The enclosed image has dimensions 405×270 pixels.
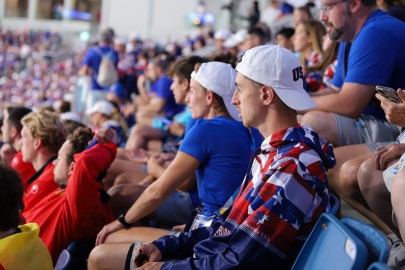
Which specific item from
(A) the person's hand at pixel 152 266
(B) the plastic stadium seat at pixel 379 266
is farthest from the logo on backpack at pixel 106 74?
(B) the plastic stadium seat at pixel 379 266

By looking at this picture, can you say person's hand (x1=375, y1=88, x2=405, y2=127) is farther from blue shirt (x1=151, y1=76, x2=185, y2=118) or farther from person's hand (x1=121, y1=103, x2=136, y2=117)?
person's hand (x1=121, y1=103, x2=136, y2=117)

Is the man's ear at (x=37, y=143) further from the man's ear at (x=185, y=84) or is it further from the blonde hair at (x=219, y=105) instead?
the blonde hair at (x=219, y=105)

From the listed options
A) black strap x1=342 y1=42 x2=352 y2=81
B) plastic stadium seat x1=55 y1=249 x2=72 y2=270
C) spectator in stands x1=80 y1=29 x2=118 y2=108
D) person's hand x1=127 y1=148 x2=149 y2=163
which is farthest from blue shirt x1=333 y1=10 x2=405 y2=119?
spectator in stands x1=80 y1=29 x2=118 y2=108

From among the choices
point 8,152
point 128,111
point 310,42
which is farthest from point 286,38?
point 128,111

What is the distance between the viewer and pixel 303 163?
229 cm

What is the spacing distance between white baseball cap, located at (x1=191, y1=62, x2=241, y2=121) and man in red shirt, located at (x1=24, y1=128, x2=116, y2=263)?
2.71 ft

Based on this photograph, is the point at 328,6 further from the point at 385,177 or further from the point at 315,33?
the point at 315,33

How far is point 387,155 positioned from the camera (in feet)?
8.80

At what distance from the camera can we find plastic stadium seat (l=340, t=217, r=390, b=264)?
1.77 m

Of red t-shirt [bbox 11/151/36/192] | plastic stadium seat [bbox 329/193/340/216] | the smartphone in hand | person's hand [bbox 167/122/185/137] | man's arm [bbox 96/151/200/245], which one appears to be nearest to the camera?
plastic stadium seat [bbox 329/193/340/216]

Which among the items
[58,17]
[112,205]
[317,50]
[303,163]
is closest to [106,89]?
→ [317,50]

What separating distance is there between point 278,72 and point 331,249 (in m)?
0.79

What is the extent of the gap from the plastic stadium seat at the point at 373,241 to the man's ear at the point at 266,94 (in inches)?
26.3

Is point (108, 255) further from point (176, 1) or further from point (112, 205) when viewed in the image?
point (176, 1)
